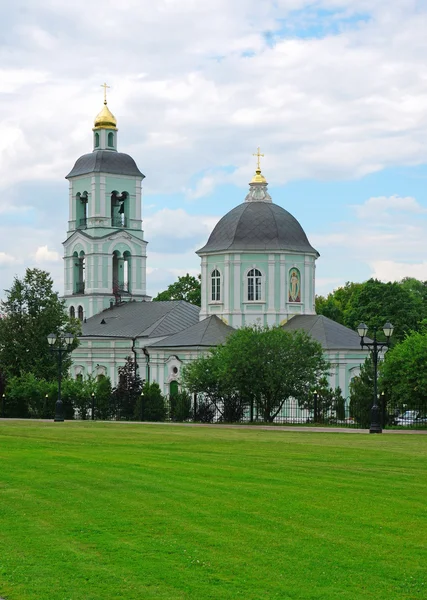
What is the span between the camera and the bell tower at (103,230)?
87000mm

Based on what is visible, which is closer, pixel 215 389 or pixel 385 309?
pixel 215 389

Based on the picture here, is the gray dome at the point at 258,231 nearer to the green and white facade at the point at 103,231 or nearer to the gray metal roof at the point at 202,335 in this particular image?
the gray metal roof at the point at 202,335

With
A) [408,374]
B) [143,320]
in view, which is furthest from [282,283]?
[408,374]

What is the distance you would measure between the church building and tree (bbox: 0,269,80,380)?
36.9 ft

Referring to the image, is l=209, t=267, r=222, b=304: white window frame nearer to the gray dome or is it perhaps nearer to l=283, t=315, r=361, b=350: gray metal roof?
the gray dome

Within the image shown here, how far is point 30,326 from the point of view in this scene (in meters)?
60.7

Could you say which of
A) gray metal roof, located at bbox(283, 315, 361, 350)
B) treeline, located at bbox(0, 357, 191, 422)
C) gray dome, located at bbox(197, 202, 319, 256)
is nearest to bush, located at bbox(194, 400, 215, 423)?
treeline, located at bbox(0, 357, 191, 422)

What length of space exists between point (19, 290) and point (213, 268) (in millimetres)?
15580

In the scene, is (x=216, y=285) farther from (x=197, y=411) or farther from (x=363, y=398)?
(x=363, y=398)

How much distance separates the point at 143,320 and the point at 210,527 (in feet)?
222

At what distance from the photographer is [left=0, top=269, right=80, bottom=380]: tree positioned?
60812 mm

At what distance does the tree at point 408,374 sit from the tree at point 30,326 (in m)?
24.8

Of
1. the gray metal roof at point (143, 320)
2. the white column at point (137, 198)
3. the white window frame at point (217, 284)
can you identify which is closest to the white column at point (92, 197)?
the white column at point (137, 198)

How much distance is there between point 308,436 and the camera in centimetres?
3225
